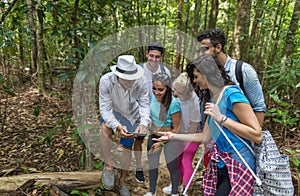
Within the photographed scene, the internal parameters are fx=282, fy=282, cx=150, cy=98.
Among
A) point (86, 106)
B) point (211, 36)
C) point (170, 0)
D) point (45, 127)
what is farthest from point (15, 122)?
point (170, 0)

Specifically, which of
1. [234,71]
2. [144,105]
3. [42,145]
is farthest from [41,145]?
[234,71]

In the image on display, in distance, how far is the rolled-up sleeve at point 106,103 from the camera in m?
2.38

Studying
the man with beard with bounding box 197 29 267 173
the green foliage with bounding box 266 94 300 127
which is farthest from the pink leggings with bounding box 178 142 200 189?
the green foliage with bounding box 266 94 300 127

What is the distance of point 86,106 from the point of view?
260cm

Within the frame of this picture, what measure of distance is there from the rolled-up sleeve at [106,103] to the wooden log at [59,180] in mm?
586

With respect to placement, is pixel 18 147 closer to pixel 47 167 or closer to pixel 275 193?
pixel 47 167

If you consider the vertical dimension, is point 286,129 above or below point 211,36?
below

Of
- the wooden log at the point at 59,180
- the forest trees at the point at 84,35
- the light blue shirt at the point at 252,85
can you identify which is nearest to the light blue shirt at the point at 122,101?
the forest trees at the point at 84,35

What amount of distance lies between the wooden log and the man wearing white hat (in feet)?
0.48

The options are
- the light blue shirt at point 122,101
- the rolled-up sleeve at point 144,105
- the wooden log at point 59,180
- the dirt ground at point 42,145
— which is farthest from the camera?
the dirt ground at point 42,145

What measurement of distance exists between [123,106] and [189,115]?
23.6 inches

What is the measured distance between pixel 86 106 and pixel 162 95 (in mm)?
728

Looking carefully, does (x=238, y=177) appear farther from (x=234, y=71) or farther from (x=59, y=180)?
(x=59, y=180)

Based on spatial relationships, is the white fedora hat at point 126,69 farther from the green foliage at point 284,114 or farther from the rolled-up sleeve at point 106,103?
the green foliage at point 284,114
